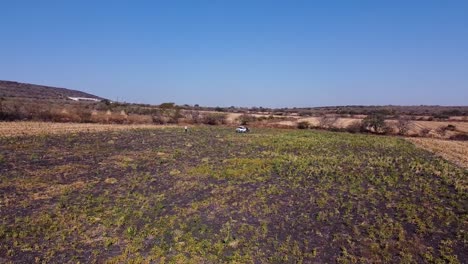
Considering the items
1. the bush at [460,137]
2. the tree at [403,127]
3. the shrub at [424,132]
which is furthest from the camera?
the tree at [403,127]

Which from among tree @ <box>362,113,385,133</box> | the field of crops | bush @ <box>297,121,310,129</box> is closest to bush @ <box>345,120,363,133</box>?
tree @ <box>362,113,385,133</box>

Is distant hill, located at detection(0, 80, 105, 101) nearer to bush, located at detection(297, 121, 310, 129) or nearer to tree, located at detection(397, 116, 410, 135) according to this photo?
bush, located at detection(297, 121, 310, 129)

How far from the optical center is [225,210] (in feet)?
30.6

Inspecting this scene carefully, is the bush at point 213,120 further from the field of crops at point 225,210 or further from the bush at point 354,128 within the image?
the field of crops at point 225,210

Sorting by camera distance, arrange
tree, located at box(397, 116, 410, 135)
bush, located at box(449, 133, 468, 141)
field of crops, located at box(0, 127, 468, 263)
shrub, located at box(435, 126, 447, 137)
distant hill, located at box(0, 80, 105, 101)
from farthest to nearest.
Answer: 1. distant hill, located at box(0, 80, 105, 101)
2. tree, located at box(397, 116, 410, 135)
3. shrub, located at box(435, 126, 447, 137)
4. bush, located at box(449, 133, 468, 141)
5. field of crops, located at box(0, 127, 468, 263)

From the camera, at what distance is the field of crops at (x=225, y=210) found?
6742 mm

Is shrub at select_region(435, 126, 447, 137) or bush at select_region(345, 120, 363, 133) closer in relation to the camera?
shrub at select_region(435, 126, 447, 137)

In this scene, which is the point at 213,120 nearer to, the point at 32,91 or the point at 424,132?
the point at 424,132

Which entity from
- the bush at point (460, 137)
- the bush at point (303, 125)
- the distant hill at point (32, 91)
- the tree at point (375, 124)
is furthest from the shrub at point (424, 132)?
the distant hill at point (32, 91)

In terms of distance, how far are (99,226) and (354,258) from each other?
5997 mm

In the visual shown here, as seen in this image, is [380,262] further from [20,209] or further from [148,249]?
[20,209]

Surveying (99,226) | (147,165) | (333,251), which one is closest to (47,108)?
(147,165)

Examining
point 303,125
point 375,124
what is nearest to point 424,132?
point 375,124

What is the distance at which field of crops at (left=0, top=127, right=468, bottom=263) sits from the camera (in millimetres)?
6742
